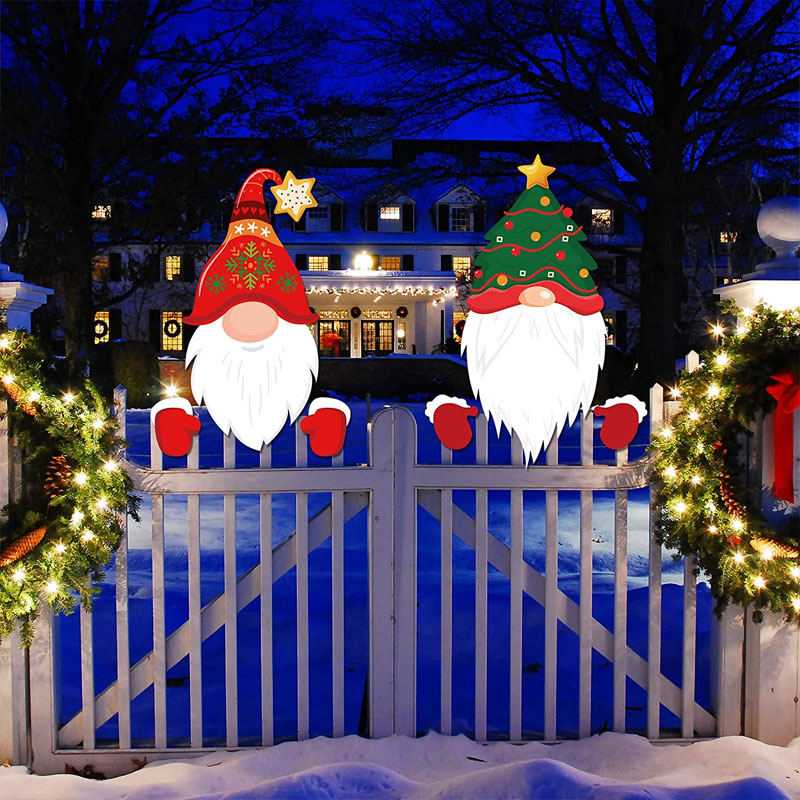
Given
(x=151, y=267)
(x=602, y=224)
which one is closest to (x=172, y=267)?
(x=151, y=267)

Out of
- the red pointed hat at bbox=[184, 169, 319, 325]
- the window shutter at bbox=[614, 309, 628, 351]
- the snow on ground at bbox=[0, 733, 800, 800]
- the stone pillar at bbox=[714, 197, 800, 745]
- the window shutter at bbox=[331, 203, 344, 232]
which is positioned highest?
the window shutter at bbox=[331, 203, 344, 232]

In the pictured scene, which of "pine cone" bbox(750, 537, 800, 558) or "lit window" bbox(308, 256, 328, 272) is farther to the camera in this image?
"lit window" bbox(308, 256, 328, 272)

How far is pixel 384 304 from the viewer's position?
24266 mm

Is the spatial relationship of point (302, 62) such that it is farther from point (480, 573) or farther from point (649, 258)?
point (480, 573)

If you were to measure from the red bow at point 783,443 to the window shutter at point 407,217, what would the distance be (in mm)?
22276

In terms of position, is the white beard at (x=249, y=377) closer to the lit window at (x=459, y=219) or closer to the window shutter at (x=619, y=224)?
the window shutter at (x=619, y=224)

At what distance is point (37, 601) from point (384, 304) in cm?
2184

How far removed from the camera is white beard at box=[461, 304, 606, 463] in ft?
11.4

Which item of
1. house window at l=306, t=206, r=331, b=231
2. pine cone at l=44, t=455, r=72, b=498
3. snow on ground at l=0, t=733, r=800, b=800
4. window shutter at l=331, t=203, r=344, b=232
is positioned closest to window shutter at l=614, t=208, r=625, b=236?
window shutter at l=331, t=203, r=344, b=232

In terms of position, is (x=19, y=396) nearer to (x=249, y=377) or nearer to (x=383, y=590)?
(x=249, y=377)

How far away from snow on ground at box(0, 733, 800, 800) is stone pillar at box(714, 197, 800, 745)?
147mm

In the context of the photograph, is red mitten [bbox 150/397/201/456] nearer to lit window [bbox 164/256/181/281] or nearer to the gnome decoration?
the gnome decoration

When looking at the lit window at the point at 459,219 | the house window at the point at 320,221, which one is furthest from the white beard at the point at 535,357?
the house window at the point at 320,221

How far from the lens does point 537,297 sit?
Result: 3.43 m
